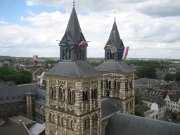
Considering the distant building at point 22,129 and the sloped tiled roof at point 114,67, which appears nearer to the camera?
the sloped tiled roof at point 114,67

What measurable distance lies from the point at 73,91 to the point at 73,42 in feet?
23.3

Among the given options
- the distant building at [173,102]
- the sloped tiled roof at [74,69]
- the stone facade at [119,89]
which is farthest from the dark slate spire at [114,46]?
the distant building at [173,102]

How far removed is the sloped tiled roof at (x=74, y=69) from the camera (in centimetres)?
3469

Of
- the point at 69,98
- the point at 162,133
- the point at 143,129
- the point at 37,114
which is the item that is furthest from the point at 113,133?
the point at 37,114

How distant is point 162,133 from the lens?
36.5 meters

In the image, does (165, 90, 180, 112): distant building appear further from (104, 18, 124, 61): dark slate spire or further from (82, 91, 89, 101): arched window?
(82, 91, 89, 101): arched window

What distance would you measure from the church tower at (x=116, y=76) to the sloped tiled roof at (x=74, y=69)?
12.3 m

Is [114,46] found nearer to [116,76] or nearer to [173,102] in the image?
[116,76]

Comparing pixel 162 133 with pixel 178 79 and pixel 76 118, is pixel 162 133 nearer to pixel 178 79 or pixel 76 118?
pixel 76 118

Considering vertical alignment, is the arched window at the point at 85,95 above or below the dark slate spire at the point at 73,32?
below

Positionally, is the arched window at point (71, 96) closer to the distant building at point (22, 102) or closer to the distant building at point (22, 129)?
the distant building at point (22, 129)

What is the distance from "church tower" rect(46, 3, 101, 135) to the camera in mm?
34344

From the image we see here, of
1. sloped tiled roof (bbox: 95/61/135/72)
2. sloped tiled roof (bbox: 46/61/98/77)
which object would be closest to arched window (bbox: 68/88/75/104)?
sloped tiled roof (bbox: 46/61/98/77)

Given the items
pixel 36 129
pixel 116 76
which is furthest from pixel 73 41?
pixel 36 129
